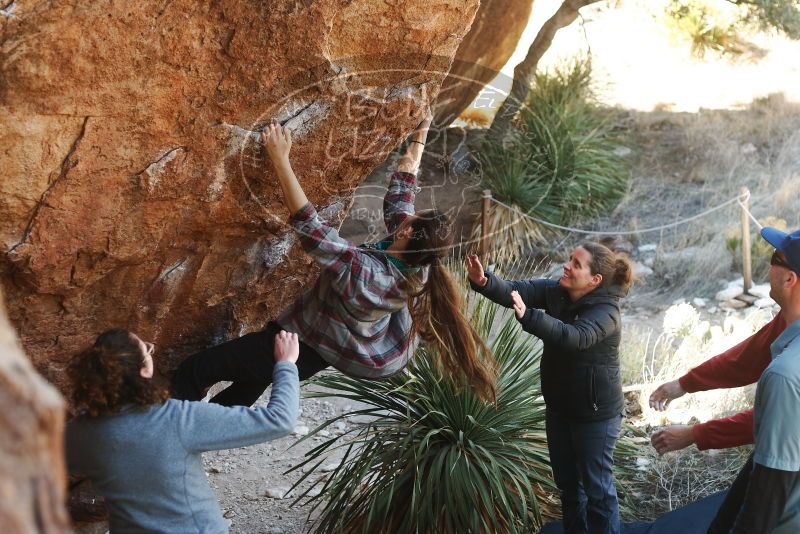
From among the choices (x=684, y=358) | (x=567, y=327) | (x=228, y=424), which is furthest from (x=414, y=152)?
(x=684, y=358)

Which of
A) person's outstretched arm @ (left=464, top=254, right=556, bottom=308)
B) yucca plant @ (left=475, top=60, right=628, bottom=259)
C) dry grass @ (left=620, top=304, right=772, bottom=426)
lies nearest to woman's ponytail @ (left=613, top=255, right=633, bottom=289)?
person's outstretched arm @ (left=464, top=254, right=556, bottom=308)

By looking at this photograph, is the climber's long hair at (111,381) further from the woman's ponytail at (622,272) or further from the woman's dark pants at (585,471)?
the woman's ponytail at (622,272)

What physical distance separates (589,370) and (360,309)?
2.96 feet

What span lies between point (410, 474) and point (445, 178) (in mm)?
5031

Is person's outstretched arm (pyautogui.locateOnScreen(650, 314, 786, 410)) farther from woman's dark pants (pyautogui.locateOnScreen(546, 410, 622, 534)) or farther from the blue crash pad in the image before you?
the blue crash pad

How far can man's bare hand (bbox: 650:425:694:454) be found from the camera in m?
3.18

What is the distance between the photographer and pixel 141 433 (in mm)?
2410

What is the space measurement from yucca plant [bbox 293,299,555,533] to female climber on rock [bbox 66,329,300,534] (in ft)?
5.08

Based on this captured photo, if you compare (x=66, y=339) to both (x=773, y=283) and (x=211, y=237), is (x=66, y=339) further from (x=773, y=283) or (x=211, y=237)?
(x=773, y=283)

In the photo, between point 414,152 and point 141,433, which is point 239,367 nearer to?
point 141,433

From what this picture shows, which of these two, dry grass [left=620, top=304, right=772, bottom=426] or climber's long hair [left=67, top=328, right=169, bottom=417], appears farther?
dry grass [left=620, top=304, right=772, bottom=426]

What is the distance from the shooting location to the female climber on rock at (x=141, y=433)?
7.91ft

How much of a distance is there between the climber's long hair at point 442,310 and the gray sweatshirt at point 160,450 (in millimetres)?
889

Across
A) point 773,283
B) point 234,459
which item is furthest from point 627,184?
point 773,283
